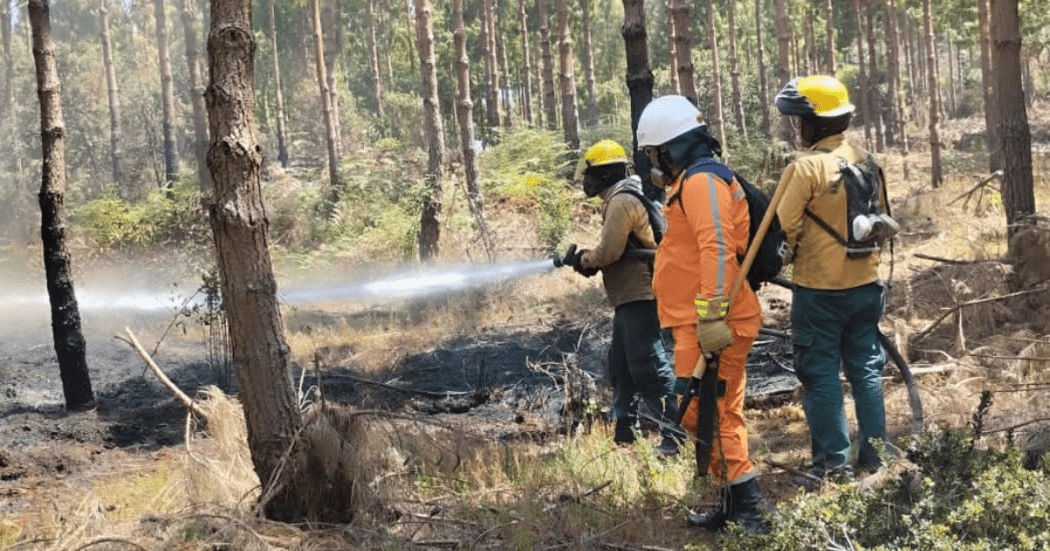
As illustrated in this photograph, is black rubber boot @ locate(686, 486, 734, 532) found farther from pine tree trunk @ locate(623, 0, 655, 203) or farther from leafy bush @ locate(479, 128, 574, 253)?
leafy bush @ locate(479, 128, 574, 253)

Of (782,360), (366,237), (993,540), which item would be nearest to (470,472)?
(993,540)

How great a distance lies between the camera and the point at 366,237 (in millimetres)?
19875

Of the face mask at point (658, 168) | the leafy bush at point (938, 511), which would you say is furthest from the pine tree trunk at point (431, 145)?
the leafy bush at point (938, 511)

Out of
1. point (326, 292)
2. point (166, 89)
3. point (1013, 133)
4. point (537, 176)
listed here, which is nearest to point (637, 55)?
point (1013, 133)

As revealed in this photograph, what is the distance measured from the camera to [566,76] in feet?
74.6

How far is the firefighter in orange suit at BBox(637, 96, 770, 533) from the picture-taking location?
14.9 feet

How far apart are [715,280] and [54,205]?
6544 millimetres

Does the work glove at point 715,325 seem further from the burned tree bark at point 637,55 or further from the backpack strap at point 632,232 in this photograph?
the burned tree bark at point 637,55

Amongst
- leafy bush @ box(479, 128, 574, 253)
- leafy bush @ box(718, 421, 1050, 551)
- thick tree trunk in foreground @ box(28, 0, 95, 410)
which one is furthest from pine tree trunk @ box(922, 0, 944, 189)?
leafy bush @ box(718, 421, 1050, 551)

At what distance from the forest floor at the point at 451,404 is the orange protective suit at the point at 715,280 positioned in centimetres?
51

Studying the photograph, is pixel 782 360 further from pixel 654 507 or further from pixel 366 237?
pixel 366 237

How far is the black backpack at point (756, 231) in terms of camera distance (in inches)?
183

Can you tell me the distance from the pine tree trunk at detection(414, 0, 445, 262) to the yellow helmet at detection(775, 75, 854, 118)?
38.8ft

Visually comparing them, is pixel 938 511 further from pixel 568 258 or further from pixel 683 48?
pixel 683 48
